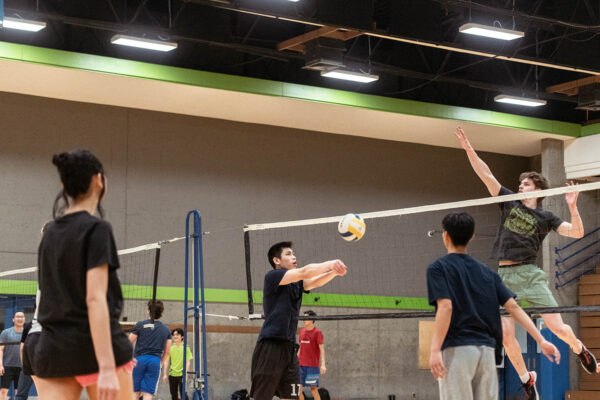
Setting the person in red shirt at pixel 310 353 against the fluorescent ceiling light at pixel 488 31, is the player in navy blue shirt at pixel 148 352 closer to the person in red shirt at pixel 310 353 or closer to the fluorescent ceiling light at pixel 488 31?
the person in red shirt at pixel 310 353

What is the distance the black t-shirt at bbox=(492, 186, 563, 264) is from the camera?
803cm

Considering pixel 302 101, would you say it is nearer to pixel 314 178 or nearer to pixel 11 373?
pixel 314 178

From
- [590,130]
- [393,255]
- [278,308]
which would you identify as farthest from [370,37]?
[278,308]

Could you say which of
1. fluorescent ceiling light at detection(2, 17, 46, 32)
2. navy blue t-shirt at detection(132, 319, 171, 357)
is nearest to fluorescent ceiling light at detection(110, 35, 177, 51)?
fluorescent ceiling light at detection(2, 17, 46, 32)

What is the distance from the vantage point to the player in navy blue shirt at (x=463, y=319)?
521 cm

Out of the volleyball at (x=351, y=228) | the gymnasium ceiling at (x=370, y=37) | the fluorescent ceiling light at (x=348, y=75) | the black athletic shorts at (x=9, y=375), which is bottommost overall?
the black athletic shorts at (x=9, y=375)

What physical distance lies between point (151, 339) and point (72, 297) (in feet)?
27.6

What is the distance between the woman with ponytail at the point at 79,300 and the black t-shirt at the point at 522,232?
5.01 metres

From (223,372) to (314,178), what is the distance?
5170mm

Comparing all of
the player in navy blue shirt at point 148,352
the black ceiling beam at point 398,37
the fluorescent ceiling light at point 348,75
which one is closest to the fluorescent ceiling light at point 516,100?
the black ceiling beam at point 398,37

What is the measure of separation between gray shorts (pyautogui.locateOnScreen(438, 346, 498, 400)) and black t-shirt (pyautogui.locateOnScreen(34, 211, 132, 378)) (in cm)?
228

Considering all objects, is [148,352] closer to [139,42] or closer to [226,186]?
[139,42]

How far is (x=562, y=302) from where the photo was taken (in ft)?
68.1

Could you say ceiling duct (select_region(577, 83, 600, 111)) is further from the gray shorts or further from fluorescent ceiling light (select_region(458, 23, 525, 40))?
the gray shorts
